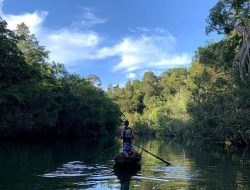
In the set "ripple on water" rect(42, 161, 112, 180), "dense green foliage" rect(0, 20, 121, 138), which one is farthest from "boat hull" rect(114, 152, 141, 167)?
"dense green foliage" rect(0, 20, 121, 138)

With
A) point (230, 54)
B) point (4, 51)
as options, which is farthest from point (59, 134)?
point (230, 54)

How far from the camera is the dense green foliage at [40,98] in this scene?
3772 cm

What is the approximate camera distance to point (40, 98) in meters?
52.5

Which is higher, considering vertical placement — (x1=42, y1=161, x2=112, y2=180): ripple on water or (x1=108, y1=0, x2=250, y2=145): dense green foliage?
(x1=108, y1=0, x2=250, y2=145): dense green foliage

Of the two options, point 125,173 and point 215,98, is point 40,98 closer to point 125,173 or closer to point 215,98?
point 215,98

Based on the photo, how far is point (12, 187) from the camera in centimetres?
1351

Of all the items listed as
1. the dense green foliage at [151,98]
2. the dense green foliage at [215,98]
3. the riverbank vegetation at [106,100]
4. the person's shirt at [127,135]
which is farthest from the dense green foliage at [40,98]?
the person's shirt at [127,135]

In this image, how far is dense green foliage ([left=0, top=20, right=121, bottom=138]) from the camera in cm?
3772

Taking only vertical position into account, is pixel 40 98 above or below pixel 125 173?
above

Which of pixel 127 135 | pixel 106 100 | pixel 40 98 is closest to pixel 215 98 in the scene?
pixel 40 98

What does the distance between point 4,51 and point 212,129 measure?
22.6 metres

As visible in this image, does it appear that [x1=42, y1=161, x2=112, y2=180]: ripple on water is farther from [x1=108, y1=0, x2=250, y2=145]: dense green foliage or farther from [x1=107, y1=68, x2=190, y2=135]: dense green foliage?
[x1=107, y1=68, x2=190, y2=135]: dense green foliage

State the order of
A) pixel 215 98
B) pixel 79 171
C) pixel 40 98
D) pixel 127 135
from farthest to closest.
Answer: pixel 40 98 < pixel 215 98 < pixel 127 135 < pixel 79 171

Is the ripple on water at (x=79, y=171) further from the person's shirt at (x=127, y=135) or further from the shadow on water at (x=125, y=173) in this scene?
the person's shirt at (x=127, y=135)
